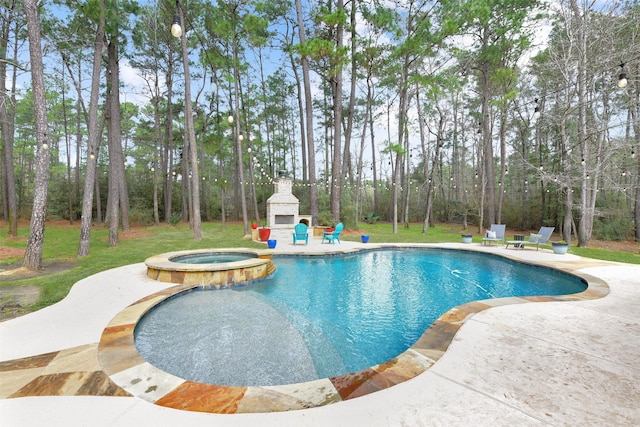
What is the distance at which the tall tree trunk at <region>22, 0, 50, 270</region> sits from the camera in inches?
217

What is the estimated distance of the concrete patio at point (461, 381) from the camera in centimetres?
155

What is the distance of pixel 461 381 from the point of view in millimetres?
1896

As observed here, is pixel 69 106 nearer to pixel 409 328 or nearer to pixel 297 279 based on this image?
pixel 297 279

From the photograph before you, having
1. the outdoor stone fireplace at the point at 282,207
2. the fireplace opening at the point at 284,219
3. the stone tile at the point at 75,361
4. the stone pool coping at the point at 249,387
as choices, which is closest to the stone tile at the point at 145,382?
the stone pool coping at the point at 249,387

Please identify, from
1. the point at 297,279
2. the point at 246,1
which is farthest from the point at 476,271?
the point at 246,1

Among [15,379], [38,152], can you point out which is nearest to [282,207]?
[38,152]

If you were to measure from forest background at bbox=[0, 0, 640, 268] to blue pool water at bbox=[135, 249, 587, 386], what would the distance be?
14.4 ft

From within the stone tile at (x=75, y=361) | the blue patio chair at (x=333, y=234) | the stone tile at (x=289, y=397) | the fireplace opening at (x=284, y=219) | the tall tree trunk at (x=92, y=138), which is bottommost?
the stone tile at (x=289, y=397)

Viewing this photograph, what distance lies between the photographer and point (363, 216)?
2247cm

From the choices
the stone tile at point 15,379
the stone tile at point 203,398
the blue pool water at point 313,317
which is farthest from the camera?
the blue pool water at point 313,317

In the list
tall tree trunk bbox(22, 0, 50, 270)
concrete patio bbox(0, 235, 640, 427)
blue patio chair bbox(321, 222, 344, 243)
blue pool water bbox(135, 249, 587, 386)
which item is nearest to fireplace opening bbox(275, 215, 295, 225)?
blue patio chair bbox(321, 222, 344, 243)

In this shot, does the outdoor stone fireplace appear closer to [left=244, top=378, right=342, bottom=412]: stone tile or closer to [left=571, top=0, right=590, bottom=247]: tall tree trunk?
[left=244, top=378, right=342, bottom=412]: stone tile

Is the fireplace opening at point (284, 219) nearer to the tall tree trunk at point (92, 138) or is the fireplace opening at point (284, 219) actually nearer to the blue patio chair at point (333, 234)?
the blue patio chair at point (333, 234)

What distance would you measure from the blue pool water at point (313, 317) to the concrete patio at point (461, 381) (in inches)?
27.5
